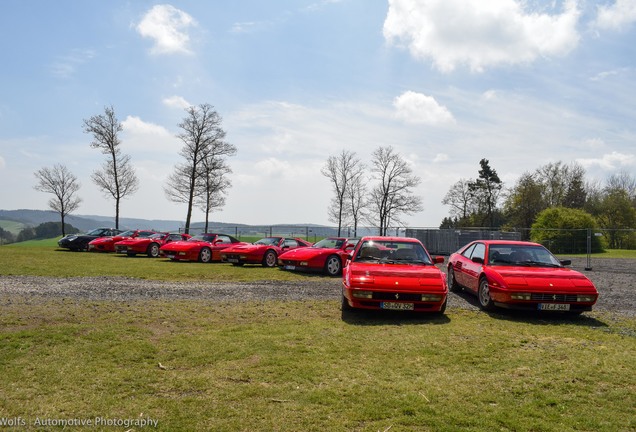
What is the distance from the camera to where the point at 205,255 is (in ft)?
65.1

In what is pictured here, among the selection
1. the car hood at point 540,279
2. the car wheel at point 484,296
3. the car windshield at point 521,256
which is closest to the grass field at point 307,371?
the car hood at point 540,279

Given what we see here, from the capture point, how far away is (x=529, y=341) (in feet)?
19.7

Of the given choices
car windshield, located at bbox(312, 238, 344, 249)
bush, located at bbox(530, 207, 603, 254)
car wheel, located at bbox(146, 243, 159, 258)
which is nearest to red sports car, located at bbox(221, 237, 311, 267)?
car windshield, located at bbox(312, 238, 344, 249)

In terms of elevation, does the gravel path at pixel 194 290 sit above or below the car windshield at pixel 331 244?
below

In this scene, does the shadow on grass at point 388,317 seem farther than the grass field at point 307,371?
Yes

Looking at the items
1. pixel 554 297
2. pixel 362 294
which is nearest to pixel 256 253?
pixel 362 294

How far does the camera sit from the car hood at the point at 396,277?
7.41 m

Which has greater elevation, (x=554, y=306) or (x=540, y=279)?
(x=540, y=279)

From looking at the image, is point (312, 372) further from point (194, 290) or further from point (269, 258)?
point (269, 258)

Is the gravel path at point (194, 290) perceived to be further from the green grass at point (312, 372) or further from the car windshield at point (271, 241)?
the car windshield at point (271, 241)

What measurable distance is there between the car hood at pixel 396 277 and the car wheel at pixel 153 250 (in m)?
17.3

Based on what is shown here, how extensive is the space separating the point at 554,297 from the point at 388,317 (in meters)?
2.81

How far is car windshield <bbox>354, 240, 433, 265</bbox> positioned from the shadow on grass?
1052 mm

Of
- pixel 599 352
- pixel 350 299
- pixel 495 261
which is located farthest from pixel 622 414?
pixel 495 261
